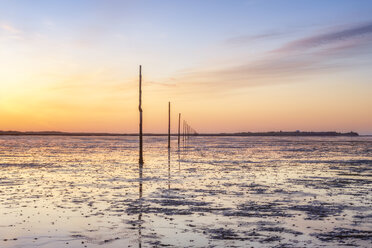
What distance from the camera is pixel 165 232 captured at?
433 inches

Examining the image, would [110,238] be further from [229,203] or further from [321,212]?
[321,212]

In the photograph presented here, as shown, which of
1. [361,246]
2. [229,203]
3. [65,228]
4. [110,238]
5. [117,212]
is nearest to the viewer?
[361,246]

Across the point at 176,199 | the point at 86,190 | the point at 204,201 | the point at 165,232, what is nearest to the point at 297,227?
the point at 165,232

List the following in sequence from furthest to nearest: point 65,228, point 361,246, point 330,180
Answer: point 330,180, point 65,228, point 361,246

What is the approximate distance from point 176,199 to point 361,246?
8391mm

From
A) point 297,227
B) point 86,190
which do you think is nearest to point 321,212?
point 297,227

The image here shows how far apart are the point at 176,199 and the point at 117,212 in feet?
11.4

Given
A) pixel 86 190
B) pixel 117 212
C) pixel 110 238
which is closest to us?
pixel 110 238

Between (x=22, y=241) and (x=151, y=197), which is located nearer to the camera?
(x=22, y=241)

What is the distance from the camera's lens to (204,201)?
16.2 m

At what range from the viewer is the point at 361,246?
9680 millimetres

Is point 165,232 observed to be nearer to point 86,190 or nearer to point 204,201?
point 204,201

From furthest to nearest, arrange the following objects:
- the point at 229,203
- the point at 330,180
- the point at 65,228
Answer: the point at 330,180 → the point at 229,203 → the point at 65,228

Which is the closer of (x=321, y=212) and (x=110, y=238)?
(x=110, y=238)
